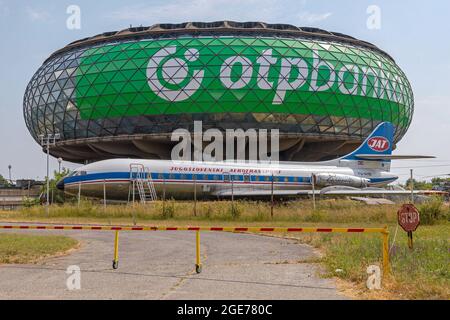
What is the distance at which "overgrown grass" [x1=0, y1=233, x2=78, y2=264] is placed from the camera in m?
13.4

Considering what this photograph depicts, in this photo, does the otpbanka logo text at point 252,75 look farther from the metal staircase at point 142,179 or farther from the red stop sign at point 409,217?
the red stop sign at point 409,217

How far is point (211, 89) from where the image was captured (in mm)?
58875

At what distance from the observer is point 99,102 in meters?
61.9

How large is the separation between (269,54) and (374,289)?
54438 millimetres

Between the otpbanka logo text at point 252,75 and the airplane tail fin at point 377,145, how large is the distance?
10350mm

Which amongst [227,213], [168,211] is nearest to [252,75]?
[168,211]

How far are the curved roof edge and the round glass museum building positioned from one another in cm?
13

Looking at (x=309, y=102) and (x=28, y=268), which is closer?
(x=28, y=268)

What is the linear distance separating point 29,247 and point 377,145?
44.2 meters

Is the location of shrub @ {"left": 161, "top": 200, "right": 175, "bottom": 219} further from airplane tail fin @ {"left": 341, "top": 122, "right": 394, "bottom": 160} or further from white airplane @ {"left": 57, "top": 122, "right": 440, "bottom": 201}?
airplane tail fin @ {"left": 341, "top": 122, "right": 394, "bottom": 160}

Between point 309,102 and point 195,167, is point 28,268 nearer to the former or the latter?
point 195,167

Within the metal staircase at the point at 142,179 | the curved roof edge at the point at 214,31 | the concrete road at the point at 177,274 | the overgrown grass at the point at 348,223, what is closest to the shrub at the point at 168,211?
the overgrown grass at the point at 348,223

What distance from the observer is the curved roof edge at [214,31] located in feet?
211

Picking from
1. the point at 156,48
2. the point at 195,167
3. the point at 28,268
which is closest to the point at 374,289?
the point at 28,268
